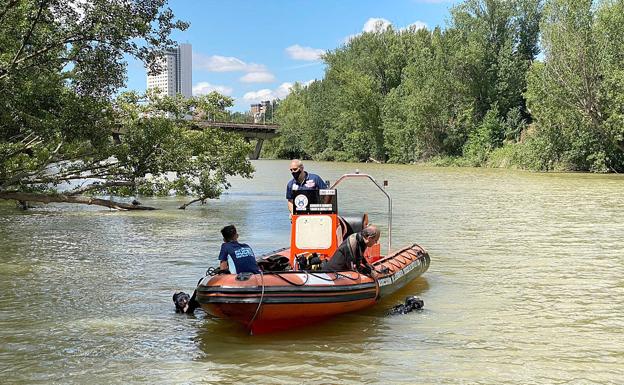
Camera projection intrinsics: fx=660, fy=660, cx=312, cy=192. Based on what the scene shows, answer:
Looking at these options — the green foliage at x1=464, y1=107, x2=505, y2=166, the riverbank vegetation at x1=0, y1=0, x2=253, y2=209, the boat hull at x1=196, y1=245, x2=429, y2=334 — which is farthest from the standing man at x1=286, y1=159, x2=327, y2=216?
the green foliage at x1=464, y1=107, x2=505, y2=166

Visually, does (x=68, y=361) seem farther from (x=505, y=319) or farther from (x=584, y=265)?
(x=584, y=265)

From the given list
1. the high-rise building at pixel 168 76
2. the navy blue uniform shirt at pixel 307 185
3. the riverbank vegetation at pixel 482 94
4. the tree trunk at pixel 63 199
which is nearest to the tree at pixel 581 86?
the riverbank vegetation at pixel 482 94

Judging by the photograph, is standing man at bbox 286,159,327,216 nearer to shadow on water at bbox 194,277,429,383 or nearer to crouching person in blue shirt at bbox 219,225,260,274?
crouching person in blue shirt at bbox 219,225,260,274

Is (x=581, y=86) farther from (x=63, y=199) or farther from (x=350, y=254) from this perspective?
(x=350, y=254)

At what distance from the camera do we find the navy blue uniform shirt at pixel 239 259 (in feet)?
24.0

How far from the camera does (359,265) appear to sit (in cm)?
808

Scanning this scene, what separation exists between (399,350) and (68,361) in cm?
328

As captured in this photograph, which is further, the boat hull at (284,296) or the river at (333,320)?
the boat hull at (284,296)

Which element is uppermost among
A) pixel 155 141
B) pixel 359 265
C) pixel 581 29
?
pixel 581 29

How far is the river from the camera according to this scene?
616cm

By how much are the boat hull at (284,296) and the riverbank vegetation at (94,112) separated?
24.4 ft

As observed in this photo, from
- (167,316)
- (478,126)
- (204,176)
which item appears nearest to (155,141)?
(204,176)

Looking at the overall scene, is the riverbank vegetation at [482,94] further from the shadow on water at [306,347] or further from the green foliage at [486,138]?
the shadow on water at [306,347]

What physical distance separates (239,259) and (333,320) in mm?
1427
